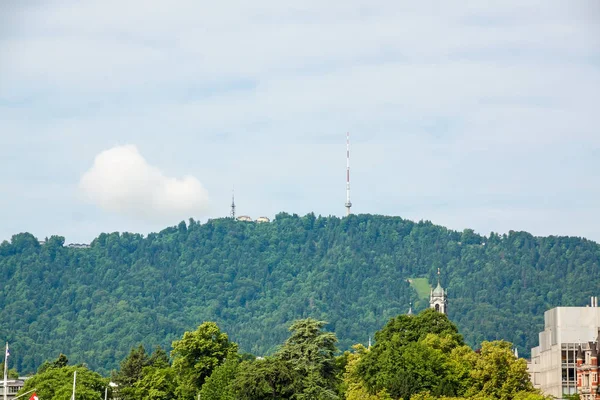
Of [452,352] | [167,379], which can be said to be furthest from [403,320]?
[167,379]

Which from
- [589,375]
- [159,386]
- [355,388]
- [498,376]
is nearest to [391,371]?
[355,388]

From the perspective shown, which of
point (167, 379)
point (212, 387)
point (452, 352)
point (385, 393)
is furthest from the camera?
point (167, 379)

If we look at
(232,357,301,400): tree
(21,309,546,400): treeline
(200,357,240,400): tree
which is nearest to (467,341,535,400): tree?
(21,309,546,400): treeline

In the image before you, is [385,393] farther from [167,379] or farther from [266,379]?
[167,379]

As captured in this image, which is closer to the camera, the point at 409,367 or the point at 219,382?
the point at 409,367

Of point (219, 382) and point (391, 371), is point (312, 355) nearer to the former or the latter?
point (391, 371)

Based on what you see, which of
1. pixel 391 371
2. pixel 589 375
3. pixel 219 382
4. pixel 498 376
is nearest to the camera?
pixel 391 371

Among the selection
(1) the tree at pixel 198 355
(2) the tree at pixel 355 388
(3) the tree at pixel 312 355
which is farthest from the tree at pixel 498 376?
(1) the tree at pixel 198 355

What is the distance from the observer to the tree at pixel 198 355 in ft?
596

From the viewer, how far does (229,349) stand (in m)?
184

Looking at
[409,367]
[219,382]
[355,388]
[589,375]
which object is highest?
[589,375]

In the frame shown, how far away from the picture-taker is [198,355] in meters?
185

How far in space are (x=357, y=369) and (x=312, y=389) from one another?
7198 mm

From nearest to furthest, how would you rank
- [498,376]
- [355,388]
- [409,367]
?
[409,367] → [498,376] → [355,388]
